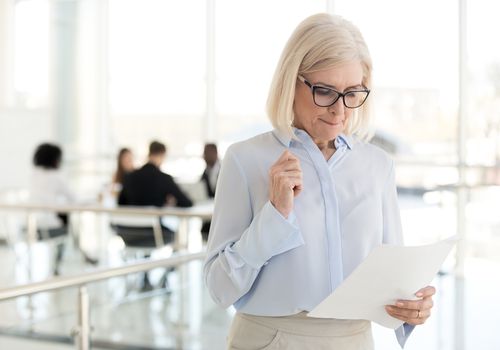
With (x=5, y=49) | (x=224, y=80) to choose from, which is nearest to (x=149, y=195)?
(x=224, y=80)

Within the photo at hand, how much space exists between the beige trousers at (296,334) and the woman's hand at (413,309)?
91 millimetres

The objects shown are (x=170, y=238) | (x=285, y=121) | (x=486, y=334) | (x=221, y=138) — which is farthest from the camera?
(x=221, y=138)

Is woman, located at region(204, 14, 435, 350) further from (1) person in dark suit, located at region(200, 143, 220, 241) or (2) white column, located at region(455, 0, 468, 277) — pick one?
(2) white column, located at region(455, 0, 468, 277)

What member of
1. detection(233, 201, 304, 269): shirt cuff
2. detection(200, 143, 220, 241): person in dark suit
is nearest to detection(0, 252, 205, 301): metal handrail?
detection(233, 201, 304, 269): shirt cuff

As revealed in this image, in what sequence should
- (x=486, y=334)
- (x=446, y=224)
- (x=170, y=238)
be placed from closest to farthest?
(x=486, y=334), (x=170, y=238), (x=446, y=224)

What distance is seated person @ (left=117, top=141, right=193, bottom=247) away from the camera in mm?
6539

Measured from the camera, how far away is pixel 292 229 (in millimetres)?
1406

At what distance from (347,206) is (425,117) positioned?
7755 mm

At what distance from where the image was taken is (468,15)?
8430 mm

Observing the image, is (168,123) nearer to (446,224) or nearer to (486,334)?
(446,224)

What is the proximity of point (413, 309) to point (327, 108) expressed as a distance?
1.41 ft

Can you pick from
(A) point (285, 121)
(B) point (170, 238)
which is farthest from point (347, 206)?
(B) point (170, 238)

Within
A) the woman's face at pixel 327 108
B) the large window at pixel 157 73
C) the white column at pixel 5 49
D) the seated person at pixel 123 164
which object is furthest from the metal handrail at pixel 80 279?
the white column at pixel 5 49

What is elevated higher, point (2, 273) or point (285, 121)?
point (285, 121)
